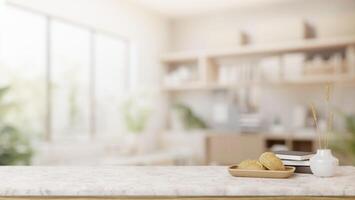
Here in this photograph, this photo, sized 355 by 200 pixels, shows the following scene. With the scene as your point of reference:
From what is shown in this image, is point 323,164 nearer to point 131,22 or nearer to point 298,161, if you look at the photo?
point 298,161

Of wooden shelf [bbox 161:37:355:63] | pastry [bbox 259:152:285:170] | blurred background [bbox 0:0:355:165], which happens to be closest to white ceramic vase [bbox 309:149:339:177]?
pastry [bbox 259:152:285:170]

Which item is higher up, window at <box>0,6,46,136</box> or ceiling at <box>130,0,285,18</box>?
ceiling at <box>130,0,285,18</box>

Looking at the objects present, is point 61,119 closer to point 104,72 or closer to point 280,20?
point 104,72

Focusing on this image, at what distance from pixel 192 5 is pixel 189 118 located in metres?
1.64

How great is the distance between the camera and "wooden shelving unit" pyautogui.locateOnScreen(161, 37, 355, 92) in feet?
18.4

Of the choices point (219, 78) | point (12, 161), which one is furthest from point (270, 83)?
point (12, 161)

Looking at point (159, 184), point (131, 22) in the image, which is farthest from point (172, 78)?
point (159, 184)

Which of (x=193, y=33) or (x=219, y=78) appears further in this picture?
(x=193, y=33)

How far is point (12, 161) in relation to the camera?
4395mm

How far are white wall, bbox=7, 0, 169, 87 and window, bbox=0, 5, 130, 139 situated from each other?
0.39ft

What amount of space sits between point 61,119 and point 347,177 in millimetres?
4110

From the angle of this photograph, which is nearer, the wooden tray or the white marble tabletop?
the white marble tabletop

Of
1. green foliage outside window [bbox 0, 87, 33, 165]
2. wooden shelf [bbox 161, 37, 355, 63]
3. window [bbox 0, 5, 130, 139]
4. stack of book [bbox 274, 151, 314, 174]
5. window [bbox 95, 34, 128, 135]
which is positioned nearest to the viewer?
stack of book [bbox 274, 151, 314, 174]

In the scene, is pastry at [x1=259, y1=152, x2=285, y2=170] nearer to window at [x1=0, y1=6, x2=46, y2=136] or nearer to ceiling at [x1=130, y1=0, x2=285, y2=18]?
window at [x1=0, y1=6, x2=46, y2=136]
